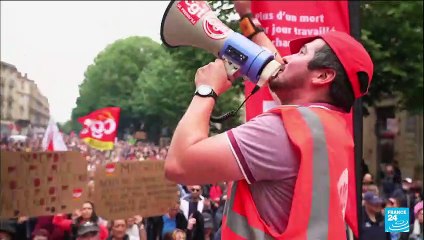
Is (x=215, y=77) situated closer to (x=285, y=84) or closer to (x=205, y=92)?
(x=205, y=92)

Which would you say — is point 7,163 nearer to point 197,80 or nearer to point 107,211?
point 107,211

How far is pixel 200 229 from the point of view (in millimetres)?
6094

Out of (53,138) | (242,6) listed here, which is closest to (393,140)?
(53,138)

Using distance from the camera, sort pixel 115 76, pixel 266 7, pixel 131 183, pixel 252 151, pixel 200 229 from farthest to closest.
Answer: pixel 115 76 < pixel 131 183 < pixel 200 229 < pixel 266 7 < pixel 252 151

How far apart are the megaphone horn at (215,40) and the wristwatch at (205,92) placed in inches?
3.8

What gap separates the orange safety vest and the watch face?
20cm

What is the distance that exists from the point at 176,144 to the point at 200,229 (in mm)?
4378

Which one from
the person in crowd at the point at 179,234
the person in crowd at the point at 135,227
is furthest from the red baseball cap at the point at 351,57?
the person in crowd at the point at 135,227

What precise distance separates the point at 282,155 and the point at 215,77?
1.08ft

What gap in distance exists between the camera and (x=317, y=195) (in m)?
1.82


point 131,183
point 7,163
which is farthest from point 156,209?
point 7,163

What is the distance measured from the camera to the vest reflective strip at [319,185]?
1820 mm

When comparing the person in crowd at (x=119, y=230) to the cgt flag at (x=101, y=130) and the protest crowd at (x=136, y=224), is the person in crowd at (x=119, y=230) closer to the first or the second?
the protest crowd at (x=136, y=224)

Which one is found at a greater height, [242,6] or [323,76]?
[242,6]
